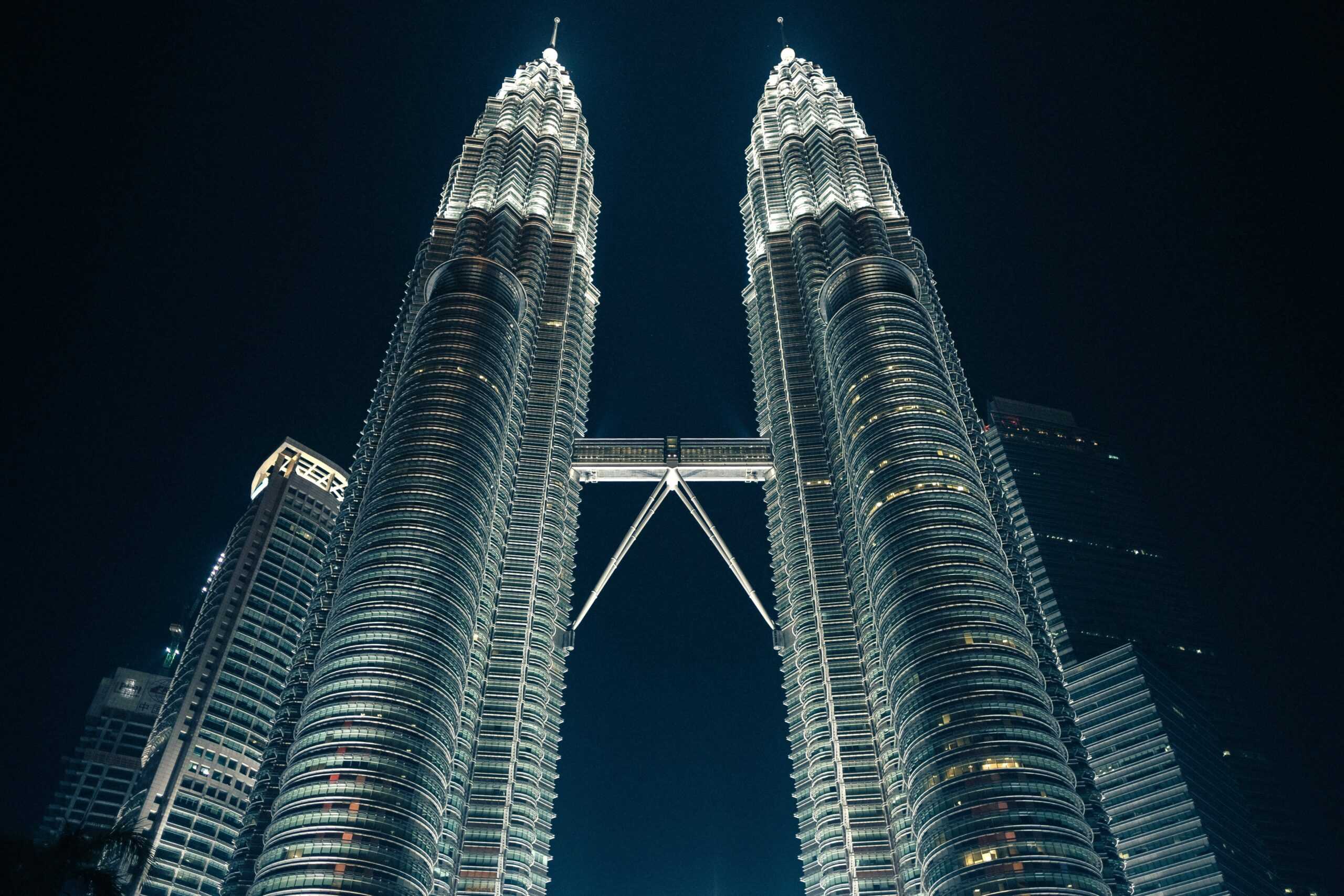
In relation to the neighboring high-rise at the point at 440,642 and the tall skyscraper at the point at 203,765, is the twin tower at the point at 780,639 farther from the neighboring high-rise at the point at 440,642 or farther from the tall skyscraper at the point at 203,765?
the tall skyscraper at the point at 203,765

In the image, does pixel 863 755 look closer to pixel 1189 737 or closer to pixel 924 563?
pixel 924 563

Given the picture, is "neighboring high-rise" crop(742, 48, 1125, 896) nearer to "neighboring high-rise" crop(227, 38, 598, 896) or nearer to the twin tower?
the twin tower

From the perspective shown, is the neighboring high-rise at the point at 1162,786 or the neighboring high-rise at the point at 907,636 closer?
the neighboring high-rise at the point at 907,636

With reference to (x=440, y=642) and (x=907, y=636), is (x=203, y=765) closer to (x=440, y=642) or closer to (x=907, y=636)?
(x=440, y=642)

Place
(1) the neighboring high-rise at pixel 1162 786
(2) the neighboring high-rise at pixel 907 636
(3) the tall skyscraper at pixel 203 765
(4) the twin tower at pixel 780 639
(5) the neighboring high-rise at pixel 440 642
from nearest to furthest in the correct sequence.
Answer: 1. (2) the neighboring high-rise at pixel 907 636
2. (4) the twin tower at pixel 780 639
3. (5) the neighboring high-rise at pixel 440 642
4. (3) the tall skyscraper at pixel 203 765
5. (1) the neighboring high-rise at pixel 1162 786

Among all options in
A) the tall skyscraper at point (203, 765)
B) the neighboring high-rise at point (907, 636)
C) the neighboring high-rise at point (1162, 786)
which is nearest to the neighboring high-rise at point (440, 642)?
the tall skyscraper at point (203, 765)

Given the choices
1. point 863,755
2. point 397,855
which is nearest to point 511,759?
point 397,855
